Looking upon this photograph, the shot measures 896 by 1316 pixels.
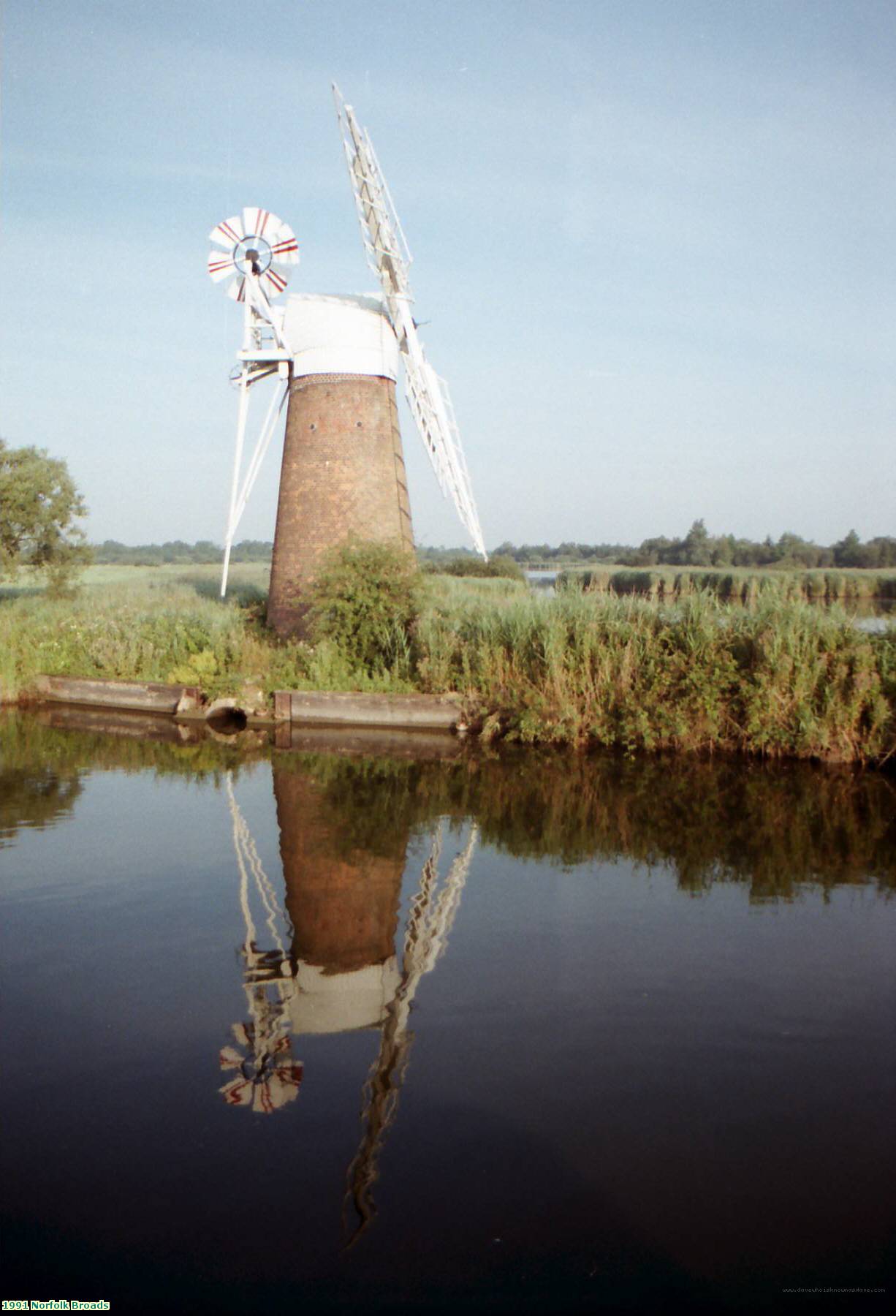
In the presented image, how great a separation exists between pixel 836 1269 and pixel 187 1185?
2142mm

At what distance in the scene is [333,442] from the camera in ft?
51.7

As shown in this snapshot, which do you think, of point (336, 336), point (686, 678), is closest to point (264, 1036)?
point (686, 678)

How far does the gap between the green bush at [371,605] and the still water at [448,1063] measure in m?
5.47

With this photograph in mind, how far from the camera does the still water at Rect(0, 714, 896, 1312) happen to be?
3.07 metres

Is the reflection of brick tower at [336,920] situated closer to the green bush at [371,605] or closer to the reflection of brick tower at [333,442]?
the green bush at [371,605]

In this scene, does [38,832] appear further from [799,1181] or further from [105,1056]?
[799,1181]

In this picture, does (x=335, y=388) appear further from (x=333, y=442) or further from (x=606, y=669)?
(x=606, y=669)

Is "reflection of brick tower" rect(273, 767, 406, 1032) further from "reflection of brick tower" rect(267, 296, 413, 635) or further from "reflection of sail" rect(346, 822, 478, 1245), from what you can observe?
"reflection of brick tower" rect(267, 296, 413, 635)

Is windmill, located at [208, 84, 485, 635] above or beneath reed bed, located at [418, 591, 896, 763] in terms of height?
above

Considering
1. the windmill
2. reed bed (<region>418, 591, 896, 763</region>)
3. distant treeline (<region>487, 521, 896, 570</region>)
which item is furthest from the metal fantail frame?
distant treeline (<region>487, 521, 896, 570</region>)

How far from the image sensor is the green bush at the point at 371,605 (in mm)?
13188

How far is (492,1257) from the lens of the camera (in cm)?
307

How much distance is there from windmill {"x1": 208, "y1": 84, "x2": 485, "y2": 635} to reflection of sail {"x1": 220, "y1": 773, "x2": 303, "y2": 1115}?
10464 millimetres

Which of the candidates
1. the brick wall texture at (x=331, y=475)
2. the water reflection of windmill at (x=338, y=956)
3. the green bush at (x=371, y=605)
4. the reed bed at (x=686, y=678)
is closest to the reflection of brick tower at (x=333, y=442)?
the brick wall texture at (x=331, y=475)
